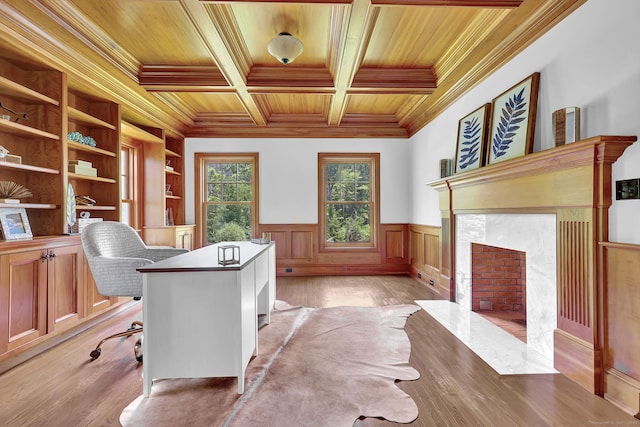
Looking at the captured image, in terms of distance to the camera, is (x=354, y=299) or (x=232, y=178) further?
(x=232, y=178)

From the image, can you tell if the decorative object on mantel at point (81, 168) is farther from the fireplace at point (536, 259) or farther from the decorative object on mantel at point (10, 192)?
the fireplace at point (536, 259)

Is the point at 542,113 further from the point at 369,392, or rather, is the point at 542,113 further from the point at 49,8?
the point at 49,8

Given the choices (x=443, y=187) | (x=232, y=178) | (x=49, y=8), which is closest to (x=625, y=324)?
(x=443, y=187)

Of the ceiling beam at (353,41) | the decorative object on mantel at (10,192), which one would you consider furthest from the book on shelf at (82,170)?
the ceiling beam at (353,41)

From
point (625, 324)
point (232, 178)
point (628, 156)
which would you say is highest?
point (232, 178)

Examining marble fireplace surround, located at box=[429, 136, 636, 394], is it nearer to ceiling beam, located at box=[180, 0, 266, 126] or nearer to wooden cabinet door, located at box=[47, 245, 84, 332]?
ceiling beam, located at box=[180, 0, 266, 126]

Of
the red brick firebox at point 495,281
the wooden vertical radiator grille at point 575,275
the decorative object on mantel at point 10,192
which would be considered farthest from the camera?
the red brick firebox at point 495,281

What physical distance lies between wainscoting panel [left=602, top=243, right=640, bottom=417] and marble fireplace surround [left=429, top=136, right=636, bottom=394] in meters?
0.04

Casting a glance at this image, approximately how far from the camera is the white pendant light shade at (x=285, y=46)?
2.80 meters

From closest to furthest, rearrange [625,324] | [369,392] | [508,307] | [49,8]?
[625,324] < [369,392] < [49,8] < [508,307]

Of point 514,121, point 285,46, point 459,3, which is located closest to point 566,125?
point 514,121

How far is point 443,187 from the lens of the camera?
3967 millimetres

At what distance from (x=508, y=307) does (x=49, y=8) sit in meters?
5.04

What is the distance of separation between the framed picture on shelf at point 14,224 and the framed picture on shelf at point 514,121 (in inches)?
160
